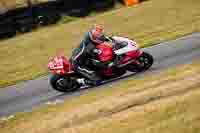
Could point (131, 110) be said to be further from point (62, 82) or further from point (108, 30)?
point (108, 30)

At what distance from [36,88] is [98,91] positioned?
319 cm

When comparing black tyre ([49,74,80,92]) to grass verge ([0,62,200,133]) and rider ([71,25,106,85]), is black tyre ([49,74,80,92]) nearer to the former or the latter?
rider ([71,25,106,85])

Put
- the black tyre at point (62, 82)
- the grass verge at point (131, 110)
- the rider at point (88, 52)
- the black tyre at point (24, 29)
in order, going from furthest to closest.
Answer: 1. the black tyre at point (24, 29)
2. the black tyre at point (62, 82)
3. the rider at point (88, 52)
4. the grass verge at point (131, 110)

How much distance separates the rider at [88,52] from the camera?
51.0 ft

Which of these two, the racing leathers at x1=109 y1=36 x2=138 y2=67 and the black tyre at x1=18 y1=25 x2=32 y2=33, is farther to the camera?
the black tyre at x1=18 y1=25 x2=32 y2=33

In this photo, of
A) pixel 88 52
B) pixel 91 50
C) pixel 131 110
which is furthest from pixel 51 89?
pixel 131 110

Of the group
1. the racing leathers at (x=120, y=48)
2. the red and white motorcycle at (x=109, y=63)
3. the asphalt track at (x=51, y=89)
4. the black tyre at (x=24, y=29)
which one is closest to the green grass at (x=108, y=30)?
the black tyre at (x=24, y=29)

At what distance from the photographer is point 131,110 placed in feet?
38.3

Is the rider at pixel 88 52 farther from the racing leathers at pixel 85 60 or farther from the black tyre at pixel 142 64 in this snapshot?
the black tyre at pixel 142 64

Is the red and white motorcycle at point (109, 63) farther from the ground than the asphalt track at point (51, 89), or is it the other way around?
the red and white motorcycle at point (109, 63)

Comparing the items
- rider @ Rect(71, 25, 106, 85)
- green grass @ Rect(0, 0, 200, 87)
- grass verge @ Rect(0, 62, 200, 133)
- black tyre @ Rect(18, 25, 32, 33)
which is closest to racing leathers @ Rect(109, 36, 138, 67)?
rider @ Rect(71, 25, 106, 85)

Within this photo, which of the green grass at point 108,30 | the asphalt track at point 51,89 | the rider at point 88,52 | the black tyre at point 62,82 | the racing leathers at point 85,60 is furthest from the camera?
the green grass at point 108,30

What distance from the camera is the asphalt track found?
15.8 meters

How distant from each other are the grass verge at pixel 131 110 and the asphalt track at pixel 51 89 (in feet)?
3.53
